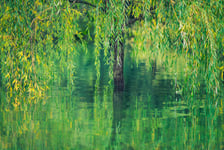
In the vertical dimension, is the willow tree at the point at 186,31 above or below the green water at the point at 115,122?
above

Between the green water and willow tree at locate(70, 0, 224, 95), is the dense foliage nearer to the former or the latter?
willow tree at locate(70, 0, 224, 95)

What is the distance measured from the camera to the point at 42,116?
8.92 metres

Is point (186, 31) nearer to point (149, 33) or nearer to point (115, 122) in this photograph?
point (149, 33)

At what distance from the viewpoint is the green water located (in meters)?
6.83

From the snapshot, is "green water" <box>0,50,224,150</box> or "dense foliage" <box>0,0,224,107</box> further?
"dense foliage" <box>0,0,224,107</box>

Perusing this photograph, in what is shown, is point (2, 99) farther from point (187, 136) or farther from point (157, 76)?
point (157, 76)

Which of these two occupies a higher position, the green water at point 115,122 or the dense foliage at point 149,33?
the dense foliage at point 149,33

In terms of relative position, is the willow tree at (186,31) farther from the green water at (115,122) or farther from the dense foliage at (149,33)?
the green water at (115,122)

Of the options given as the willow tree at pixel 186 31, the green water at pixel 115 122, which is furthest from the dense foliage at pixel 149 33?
the green water at pixel 115 122

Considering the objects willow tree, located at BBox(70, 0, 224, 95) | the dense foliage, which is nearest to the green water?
the dense foliage

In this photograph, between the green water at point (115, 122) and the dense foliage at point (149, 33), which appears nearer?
the green water at point (115, 122)

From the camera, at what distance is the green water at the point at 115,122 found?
22.4 feet

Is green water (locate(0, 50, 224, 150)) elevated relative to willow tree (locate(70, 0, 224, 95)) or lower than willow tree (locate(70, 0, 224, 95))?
lower

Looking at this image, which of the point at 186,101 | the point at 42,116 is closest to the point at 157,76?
the point at 186,101
